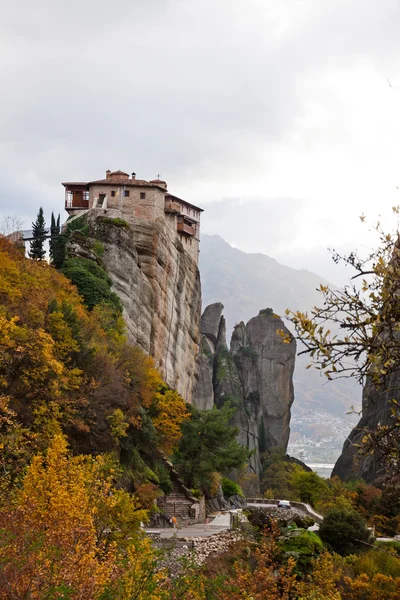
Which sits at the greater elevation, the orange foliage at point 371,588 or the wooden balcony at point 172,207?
the wooden balcony at point 172,207

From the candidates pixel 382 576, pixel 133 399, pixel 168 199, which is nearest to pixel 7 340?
pixel 133 399

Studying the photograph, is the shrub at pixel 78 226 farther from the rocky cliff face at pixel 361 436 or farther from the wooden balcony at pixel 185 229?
the rocky cliff face at pixel 361 436

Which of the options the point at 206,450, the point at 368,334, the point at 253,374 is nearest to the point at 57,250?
the point at 206,450

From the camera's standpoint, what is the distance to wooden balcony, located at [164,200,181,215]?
226 ft

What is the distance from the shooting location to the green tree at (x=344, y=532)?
3434 centimetres

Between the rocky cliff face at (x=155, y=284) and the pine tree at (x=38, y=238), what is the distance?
337 centimetres

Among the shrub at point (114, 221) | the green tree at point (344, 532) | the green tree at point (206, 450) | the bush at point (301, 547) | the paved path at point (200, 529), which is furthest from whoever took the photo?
the shrub at point (114, 221)

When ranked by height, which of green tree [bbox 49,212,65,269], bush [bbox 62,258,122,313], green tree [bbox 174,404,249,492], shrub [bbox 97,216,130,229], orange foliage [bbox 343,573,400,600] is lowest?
orange foliage [bbox 343,573,400,600]

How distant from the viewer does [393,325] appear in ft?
26.8

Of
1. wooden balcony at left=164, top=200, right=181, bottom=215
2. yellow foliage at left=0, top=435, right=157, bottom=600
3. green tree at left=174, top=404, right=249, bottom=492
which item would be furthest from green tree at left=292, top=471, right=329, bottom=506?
yellow foliage at left=0, top=435, right=157, bottom=600

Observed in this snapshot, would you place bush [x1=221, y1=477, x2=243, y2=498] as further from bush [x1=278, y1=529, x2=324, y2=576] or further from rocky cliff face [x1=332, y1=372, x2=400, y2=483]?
bush [x1=278, y1=529, x2=324, y2=576]

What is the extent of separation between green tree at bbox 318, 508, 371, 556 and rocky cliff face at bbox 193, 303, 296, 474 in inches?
2602

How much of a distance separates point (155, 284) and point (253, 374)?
5641 cm

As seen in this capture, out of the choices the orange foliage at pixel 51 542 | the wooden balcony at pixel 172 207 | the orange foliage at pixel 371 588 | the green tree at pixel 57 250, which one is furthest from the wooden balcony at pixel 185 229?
the orange foliage at pixel 51 542
